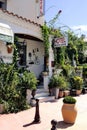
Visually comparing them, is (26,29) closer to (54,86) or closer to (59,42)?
(59,42)

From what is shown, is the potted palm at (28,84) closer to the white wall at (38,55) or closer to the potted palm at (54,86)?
the potted palm at (54,86)

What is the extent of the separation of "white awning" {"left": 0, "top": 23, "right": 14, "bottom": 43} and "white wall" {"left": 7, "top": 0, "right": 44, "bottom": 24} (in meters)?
6.88

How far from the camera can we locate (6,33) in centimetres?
1352

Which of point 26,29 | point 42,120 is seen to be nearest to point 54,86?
point 26,29

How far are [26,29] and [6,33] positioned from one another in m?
2.65

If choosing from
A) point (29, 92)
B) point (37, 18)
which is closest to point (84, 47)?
point (37, 18)

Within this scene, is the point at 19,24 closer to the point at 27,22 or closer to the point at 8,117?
the point at 27,22

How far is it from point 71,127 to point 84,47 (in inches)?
638

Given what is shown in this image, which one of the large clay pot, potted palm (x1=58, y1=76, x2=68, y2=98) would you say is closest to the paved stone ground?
the large clay pot

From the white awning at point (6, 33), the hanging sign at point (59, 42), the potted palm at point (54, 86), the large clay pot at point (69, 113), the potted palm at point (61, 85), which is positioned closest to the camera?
the large clay pot at point (69, 113)

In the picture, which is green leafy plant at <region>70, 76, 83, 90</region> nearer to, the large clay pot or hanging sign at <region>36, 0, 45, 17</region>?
hanging sign at <region>36, 0, 45, 17</region>

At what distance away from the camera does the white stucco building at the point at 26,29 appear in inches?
572

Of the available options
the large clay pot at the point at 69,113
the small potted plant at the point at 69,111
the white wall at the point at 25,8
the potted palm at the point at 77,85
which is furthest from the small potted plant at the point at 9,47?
the white wall at the point at 25,8

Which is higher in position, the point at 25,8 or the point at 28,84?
the point at 25,8
